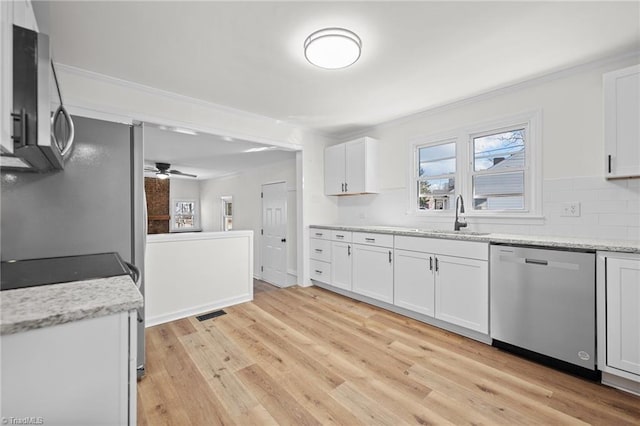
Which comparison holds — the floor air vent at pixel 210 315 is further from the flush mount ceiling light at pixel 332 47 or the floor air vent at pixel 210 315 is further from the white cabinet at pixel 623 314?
the white cabinet at pixel 623 314

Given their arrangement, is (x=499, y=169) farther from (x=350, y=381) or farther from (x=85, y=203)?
(x=85, y=203)

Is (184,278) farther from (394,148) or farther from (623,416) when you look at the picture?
(623,416)

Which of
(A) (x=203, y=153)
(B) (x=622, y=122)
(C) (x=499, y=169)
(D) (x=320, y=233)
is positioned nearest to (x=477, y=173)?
(C) (x=499, y=169)

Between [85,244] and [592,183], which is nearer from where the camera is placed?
[85,244]

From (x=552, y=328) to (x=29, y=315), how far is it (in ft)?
9.55

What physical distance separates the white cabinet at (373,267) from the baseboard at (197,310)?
59.0 inches

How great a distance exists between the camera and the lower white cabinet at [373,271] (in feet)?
10.5

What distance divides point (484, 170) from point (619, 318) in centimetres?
174

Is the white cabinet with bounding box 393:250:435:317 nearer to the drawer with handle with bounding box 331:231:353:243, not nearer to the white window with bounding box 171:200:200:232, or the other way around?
the drawer with handle with bounding box 331:231:353:243

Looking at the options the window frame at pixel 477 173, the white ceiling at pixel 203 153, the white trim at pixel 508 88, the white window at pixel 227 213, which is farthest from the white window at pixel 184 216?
the window frame at pixel 477 173

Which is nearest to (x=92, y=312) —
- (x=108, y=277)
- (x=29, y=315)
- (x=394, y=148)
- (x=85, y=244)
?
(x=29, y=315)

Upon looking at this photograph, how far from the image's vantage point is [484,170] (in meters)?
3.10

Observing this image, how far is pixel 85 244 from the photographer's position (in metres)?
1.79

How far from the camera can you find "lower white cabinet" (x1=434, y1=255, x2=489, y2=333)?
2.46 meters
